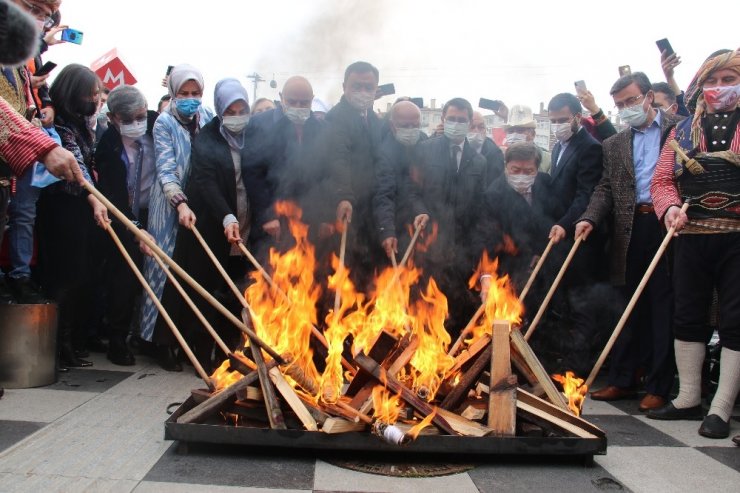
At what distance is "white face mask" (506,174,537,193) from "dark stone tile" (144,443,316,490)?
3.04m

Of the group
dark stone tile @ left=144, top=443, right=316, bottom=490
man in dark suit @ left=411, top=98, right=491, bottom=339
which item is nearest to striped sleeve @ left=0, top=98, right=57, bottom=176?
dark stone tile @ left=144, top=443, right=316, bottom=490

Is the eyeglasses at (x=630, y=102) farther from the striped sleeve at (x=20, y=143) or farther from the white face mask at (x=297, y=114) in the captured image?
the striped sleeve at (x=20, y=143)

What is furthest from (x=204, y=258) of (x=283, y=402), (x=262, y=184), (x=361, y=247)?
(x=283, y=402)

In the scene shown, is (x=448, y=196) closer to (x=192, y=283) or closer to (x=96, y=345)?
(x=192, y=283)

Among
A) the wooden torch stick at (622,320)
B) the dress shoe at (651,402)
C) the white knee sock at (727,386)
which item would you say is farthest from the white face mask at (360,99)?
the white knee sock at (727,386)

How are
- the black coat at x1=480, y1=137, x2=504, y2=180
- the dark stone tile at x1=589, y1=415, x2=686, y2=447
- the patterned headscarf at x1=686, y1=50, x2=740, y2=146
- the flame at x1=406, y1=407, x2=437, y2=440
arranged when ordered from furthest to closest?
the black coat at x1=480, y1=137, x2=504, y2=180 < the patterned headscarf at x1=686, y1=50, x2=740, y2=146 < the dark stone tile at x1=589, y1=415, x2=686, y2=447 < the flame at x1=406, y1=407, x2=437, y2=440

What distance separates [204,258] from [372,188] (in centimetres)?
144

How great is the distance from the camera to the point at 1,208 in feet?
13.1

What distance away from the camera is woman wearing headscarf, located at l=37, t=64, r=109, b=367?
5.09 meters

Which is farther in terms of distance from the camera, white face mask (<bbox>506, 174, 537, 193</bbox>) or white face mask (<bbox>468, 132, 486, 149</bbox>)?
white face mask (<bbox>468, 132, 486, 149</bbox>)

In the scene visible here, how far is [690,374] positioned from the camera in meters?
4.29

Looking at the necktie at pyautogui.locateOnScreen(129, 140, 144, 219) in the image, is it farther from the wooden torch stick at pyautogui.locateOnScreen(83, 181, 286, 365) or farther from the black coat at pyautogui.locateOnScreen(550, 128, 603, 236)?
the black coat at pyautogui.locateOnScreen(550, 128, 603, 236)

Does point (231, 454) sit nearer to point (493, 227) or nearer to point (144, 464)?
point (144, 464)

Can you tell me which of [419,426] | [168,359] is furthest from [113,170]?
[419,426]
